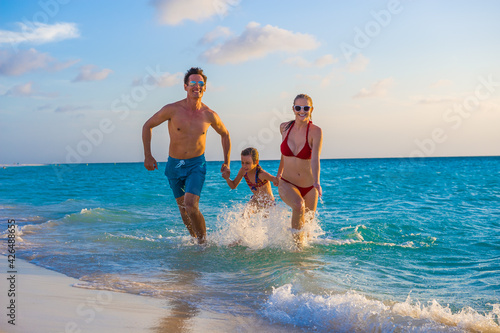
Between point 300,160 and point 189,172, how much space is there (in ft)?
5.81

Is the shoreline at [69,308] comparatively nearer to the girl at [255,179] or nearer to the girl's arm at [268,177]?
the girl's arm at [268,177]

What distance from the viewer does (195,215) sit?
6785mm

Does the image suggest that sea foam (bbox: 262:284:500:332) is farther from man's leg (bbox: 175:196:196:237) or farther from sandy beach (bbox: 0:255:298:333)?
man's leg (bbox: 175:196:196:237)

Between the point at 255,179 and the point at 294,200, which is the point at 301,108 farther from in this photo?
the point at 255,179

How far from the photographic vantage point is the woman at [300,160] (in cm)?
600

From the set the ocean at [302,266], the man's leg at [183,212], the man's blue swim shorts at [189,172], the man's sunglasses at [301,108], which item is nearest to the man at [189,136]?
the man's blue swim shorts at [189,172]

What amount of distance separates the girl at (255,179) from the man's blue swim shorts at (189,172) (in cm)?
62

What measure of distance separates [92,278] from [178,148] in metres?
2.37

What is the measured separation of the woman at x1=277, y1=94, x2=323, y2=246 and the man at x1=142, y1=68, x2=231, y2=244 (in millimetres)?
996

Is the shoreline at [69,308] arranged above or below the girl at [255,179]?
below

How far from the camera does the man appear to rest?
665 centimetres

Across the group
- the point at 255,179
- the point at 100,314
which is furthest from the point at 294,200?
the point at 100,314

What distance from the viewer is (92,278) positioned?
5.26 m

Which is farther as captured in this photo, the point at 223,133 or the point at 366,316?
the point at 223,133
